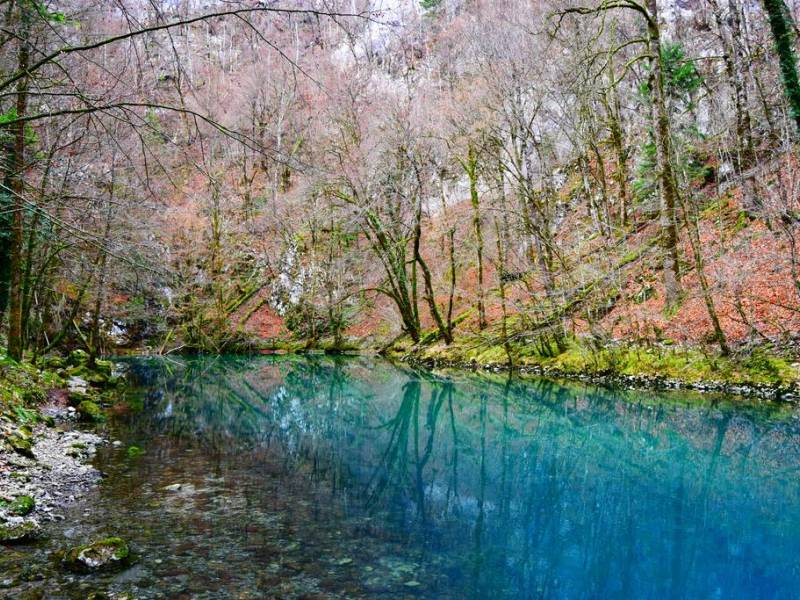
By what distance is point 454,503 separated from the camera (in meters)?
7.09

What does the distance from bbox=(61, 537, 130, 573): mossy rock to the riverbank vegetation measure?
2.33 metres

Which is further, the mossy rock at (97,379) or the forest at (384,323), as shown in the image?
the mossy rock at (97,379)

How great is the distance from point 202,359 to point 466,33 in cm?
1900

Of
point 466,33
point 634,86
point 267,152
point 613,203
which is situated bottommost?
point 267,152

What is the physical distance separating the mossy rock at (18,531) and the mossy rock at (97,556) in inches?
22.4

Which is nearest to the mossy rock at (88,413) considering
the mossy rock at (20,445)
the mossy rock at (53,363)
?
the mossy rock at (20,445)

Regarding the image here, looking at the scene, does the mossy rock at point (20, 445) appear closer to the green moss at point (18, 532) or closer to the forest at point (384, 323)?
the forest at point (384, 323)

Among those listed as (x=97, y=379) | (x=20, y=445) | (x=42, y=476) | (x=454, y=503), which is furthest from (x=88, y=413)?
(x=454, y=503)

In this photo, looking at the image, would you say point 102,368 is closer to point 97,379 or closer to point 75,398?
point 97,379

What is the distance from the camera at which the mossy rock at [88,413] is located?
11.2 metres

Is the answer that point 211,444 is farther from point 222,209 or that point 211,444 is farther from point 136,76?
point 222,209

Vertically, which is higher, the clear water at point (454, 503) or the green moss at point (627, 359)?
the green moss at point (627, 359)

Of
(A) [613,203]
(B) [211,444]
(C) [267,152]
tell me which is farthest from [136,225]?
(A) [613,203]

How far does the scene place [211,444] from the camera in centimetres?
991
